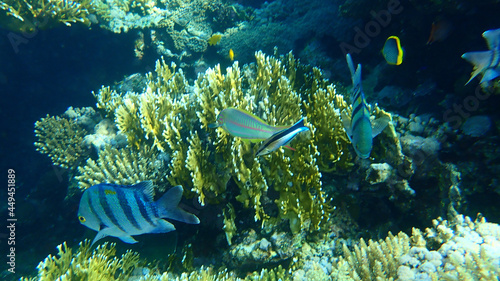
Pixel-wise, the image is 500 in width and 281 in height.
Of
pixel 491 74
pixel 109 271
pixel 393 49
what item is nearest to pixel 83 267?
pixel 109 271

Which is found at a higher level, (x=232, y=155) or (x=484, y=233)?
(x=232, y=155)

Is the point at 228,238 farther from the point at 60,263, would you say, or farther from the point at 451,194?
the point at 451,194

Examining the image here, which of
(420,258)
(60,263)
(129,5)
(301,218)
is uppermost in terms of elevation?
(129,5)

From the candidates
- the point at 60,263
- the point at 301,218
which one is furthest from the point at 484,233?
the point at 60,263

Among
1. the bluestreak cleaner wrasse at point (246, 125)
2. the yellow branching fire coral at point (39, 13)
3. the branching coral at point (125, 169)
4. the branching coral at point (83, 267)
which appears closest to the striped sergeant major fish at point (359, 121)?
the bluestreak cleaner wrasse at point (246, 125)

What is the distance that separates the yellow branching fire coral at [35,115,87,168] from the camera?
5371 mm

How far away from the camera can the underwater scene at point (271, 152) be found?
2.60 meters

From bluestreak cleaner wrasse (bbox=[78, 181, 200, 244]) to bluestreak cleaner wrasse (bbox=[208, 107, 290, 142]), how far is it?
718 millimetres

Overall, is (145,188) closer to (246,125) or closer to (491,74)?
(246,125)

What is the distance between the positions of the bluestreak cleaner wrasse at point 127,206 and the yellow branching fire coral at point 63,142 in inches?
158

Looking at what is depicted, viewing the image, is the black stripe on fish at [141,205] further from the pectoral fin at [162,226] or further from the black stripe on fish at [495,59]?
the black stripe on fish at [495,59]

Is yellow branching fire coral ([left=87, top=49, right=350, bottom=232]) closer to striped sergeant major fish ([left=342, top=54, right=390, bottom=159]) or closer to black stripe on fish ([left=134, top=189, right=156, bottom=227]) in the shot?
black stripe on fish ([left=134, top=189, right=156, bottom=227])

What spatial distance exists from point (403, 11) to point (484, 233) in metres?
5.63

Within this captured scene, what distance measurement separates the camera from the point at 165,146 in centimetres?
396
